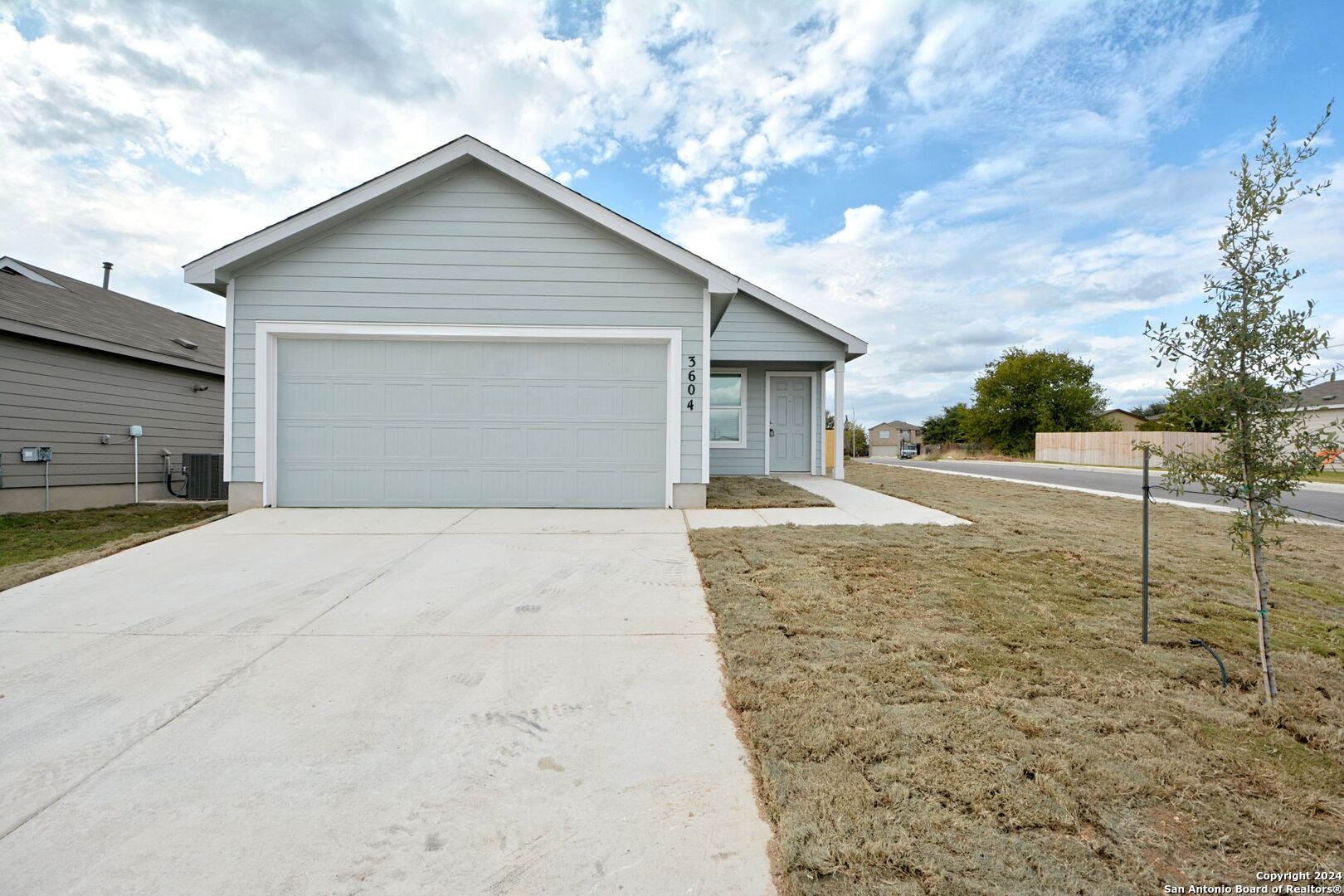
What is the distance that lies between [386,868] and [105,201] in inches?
642

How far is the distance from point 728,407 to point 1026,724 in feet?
34.9

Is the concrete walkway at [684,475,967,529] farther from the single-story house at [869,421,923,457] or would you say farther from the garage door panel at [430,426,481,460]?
the single-story house at [869,421,923,457]

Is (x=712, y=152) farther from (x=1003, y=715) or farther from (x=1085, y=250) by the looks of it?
(x=1003, y=715)

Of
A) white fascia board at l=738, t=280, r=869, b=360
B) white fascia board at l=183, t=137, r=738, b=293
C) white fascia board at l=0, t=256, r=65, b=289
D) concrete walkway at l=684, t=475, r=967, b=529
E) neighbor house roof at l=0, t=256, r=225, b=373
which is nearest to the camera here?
concrete walkway at l=684, t=475, r=967, b=529

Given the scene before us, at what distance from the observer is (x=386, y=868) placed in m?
1.77

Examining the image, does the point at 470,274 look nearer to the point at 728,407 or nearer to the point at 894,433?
the point at 728,407

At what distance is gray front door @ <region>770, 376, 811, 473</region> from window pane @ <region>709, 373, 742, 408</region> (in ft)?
2.69

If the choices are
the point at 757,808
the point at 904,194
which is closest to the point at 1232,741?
the point at 757,808

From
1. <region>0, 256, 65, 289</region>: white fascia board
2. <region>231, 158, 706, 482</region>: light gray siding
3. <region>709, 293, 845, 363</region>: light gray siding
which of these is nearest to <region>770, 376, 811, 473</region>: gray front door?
<region>709, 293, 845, 363</region>: light gray siding

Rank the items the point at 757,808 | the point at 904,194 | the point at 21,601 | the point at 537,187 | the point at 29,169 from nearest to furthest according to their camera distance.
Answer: the point at 757,808, the point at 21,601, the point at 537,187, the point at 29,169, the point at 904,194

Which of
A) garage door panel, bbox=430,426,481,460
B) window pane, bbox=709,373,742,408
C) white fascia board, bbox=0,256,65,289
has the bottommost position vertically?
garage door panel, bbox=430,426,481,460

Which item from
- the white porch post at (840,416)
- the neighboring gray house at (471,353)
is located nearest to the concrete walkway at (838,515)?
the neighboring gray house at (471,353)

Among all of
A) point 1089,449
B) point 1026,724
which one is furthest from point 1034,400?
point 1026,724

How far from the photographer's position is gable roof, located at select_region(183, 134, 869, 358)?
721 centimetres
